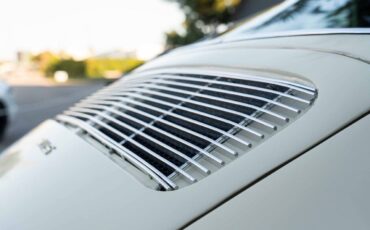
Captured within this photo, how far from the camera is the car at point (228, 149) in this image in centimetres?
103

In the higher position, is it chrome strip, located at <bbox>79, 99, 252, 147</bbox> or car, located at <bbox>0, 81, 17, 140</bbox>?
chrome strip, located at <bbox>79, 99, 252, 147</bbox>

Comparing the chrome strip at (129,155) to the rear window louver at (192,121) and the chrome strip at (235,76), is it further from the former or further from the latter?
the chrome strip at (235,76)

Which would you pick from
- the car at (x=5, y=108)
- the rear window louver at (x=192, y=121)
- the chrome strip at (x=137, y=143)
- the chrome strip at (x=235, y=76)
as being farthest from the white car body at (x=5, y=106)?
the rear window louver at (x=192, y=121)

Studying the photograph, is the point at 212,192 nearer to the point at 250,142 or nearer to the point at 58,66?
the point at 250,142

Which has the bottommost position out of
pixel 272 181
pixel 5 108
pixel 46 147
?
pixel 5 108

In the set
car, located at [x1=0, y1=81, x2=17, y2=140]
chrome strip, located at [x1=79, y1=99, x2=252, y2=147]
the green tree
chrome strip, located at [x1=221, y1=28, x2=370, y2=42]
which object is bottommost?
the green tree

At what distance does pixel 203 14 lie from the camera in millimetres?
23047

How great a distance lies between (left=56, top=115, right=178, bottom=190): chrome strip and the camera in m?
1.21

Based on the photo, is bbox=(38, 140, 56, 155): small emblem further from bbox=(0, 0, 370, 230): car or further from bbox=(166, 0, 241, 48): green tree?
bbox=(166, 0, 241, 48): green tree

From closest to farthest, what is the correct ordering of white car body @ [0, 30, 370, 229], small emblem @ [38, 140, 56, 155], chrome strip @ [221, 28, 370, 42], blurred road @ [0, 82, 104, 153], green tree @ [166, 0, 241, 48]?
white car body @ [0, 30, 370, 229] → chrome strip @ [221, 28, 370, 42] → small emblem @ [38, 140, 56, 155] → blurred road @ [0, 82, 104, 153] → green tree @ [166, 0, 241, 48]

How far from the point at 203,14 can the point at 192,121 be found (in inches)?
868

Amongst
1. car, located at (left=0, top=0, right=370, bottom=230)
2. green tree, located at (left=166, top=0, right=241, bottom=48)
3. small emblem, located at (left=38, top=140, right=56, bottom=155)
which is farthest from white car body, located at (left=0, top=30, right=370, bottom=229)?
green tree, located at (left=166, top=0, right=241, bottom=48)

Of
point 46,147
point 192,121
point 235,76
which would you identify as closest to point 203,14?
point 46,147

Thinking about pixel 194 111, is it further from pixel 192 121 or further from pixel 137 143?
pixel 137 143
